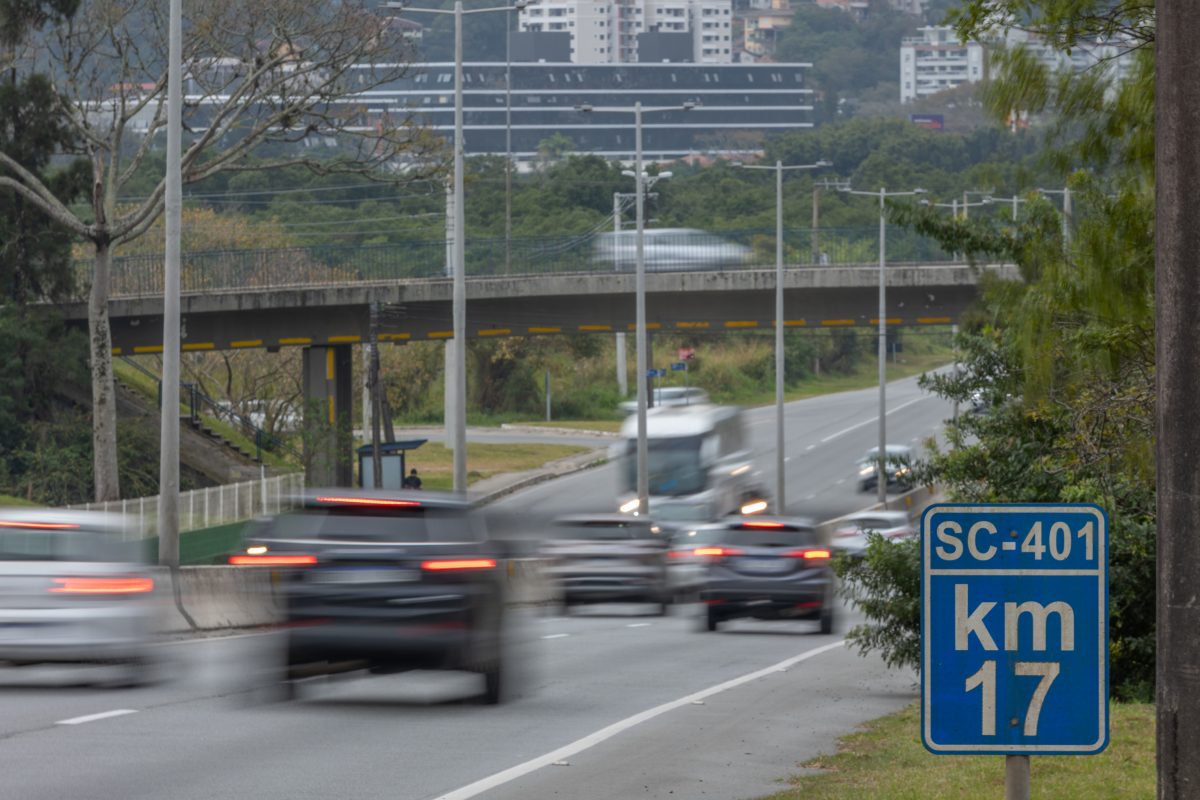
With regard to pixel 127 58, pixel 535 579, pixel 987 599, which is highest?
pixel 127 58

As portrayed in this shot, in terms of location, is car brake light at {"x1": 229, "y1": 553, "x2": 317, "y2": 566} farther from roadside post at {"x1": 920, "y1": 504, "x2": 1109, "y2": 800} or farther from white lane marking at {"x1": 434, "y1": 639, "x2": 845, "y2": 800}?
roadside post at {"x1": 920, "y1": 504, "x2": 1109, "y2": 800}

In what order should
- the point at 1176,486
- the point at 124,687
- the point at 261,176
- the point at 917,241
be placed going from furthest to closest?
the point at 261,176 → the point at 917,241 → the point at 124,687 → the point at 1176,486

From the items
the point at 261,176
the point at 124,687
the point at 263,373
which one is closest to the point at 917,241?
the point at 263,373

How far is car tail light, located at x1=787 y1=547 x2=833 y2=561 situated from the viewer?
25.2 metres

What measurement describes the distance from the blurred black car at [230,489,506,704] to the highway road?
0.56 meters

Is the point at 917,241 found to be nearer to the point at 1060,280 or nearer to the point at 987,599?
the point at 1060,280

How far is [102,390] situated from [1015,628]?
43.8 meters

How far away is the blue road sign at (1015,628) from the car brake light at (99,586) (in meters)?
11.8

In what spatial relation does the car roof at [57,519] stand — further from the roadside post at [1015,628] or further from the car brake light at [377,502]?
the roadside post at [1015,628]

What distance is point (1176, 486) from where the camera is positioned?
5.91 m

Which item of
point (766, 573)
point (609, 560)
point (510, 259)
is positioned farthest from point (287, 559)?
point (510, 259)

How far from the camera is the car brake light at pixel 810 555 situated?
82.7 ft

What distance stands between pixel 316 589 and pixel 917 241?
49.7 metres

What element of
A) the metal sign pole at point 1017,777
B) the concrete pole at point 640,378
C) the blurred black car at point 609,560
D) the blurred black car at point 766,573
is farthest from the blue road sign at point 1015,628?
the concrete pole at point 640,378
